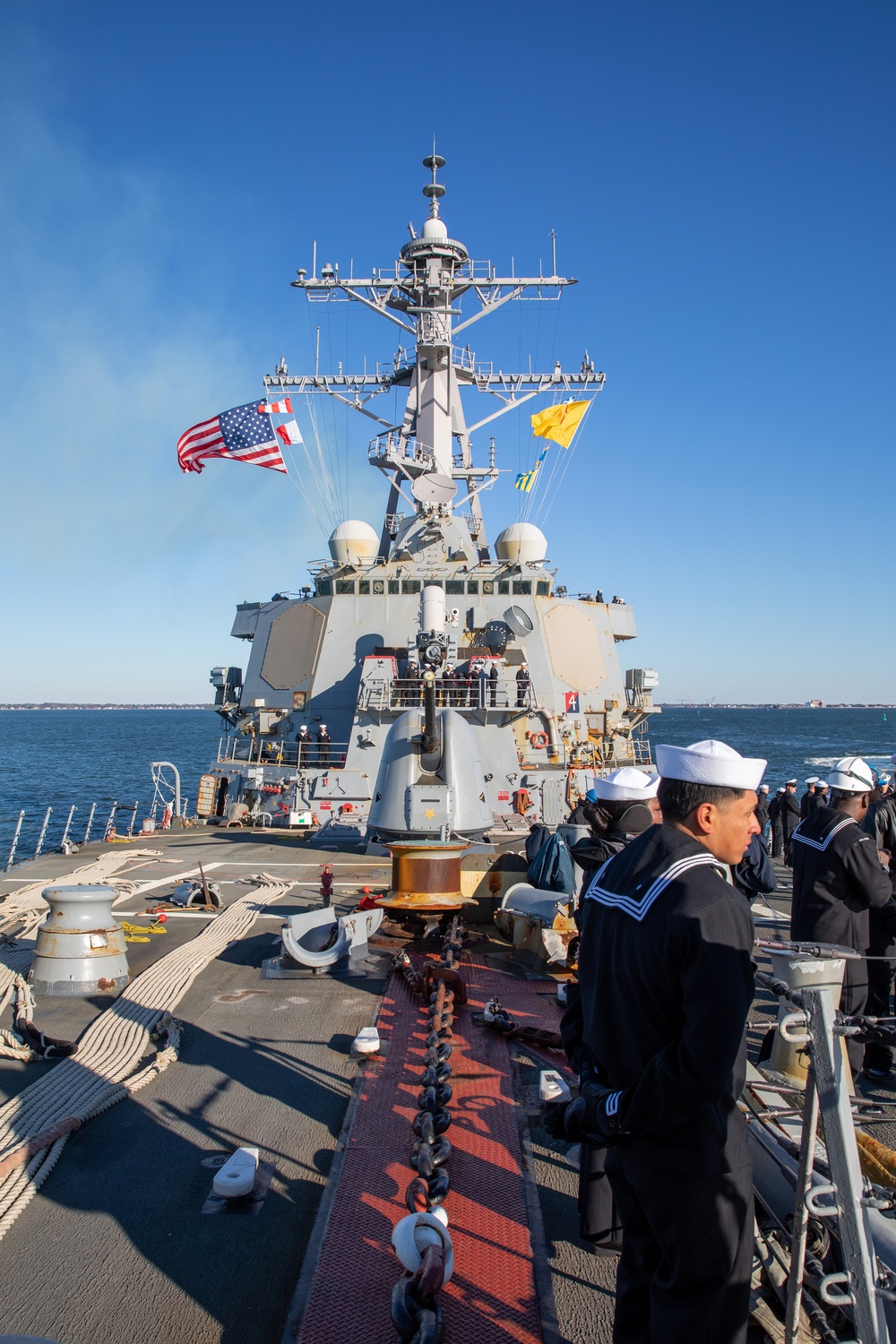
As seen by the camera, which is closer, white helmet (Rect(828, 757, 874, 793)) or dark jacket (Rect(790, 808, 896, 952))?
dark jacket (Rect(790, 808, 896, 952))

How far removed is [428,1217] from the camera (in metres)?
2.32

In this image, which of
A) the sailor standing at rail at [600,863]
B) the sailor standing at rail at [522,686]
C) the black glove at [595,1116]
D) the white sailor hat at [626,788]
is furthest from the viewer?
the sailor standing at rail at [522,686]

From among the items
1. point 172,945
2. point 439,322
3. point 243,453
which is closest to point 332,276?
point 439,322

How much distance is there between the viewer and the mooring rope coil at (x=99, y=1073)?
301cm

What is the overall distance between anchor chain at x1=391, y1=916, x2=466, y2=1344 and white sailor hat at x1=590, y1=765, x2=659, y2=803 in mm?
1282

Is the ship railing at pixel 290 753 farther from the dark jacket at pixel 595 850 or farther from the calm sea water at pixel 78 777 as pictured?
the dark jacket at pixel 595 850

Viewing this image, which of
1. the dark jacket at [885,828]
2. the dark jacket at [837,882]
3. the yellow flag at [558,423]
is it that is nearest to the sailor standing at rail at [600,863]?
the dark jacket at [837,882]

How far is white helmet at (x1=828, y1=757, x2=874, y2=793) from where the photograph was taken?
13.5 ft

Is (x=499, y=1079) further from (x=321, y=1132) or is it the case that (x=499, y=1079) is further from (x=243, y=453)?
(x=243, y=453)

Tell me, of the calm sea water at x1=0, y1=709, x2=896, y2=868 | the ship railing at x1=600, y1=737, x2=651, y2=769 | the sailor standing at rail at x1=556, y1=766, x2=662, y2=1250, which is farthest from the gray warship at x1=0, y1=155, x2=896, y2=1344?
the calm sea water at x1=0, y1=709, x2=896, y2=868

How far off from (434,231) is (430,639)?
1183 cm

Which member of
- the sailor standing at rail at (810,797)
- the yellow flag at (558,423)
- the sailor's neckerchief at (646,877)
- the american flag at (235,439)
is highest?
the yellow flag at (558,423)

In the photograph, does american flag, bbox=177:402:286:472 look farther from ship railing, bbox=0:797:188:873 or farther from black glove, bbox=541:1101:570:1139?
black glove, bbox=541:1101:570:1139

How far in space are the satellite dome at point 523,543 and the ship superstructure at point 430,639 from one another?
1.5 inches
